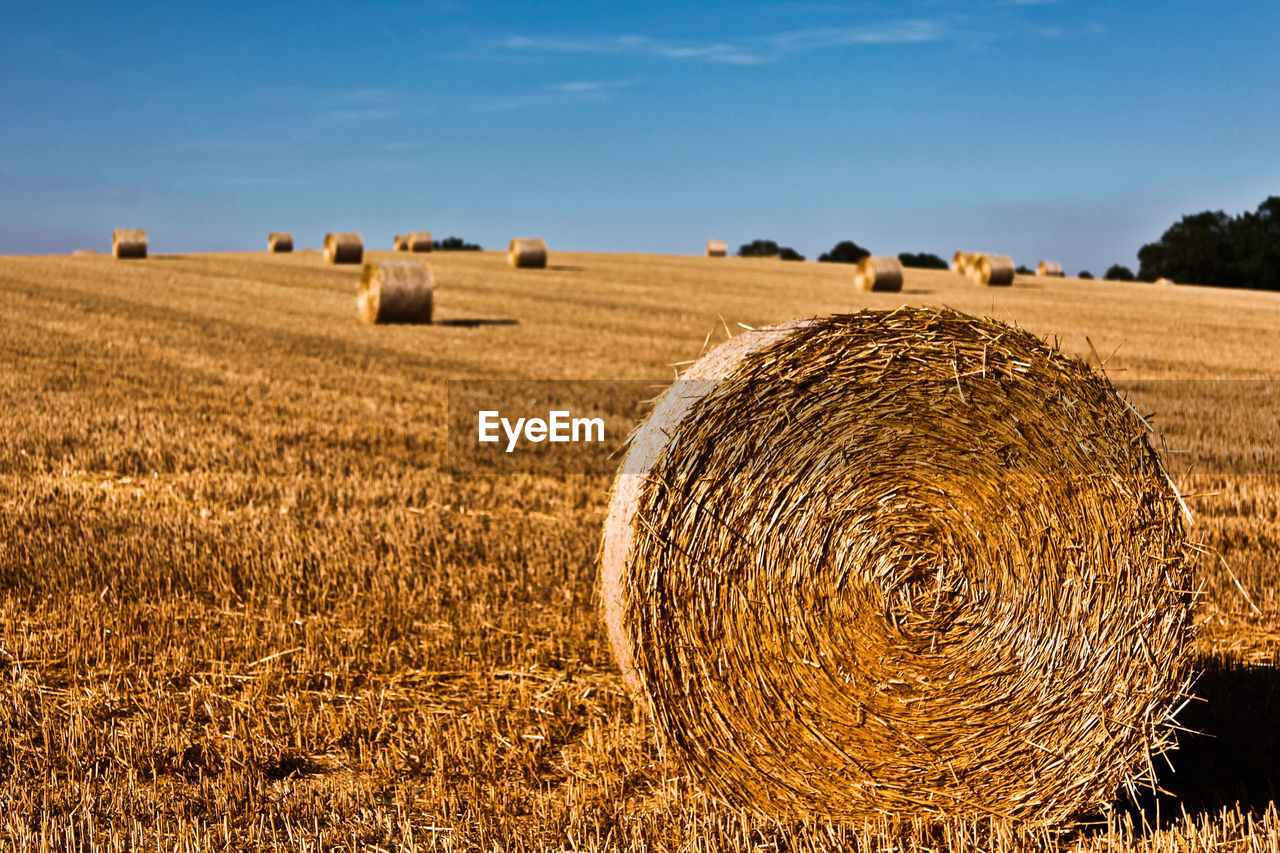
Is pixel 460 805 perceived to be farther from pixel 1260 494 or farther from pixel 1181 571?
pixel 1260 494

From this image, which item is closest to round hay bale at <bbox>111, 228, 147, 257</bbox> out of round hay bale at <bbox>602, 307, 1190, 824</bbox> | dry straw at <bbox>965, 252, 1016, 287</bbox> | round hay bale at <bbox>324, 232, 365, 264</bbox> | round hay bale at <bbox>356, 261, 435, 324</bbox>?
round hay bale at <bbox>324, 232, 365, 264</bbox>

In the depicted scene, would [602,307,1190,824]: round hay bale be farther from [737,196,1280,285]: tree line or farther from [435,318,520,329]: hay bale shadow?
[737,196,1280,285]: tree line

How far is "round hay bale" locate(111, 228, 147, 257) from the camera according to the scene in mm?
37406

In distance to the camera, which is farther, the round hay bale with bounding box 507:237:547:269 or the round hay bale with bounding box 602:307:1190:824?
the round hay bale with bounding box 507:237:547:269

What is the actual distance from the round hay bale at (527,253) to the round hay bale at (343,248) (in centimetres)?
504

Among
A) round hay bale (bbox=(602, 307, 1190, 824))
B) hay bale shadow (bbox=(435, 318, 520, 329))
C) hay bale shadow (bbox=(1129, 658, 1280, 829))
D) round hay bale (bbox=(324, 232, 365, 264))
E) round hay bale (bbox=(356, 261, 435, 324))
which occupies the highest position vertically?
round hay bale (bbox=(324, 232, 365, 264))

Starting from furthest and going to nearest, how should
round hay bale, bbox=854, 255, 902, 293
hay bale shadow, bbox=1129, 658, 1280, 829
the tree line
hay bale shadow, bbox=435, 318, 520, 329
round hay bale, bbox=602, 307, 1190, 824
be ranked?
the tree line
round hay bale, bbox=854, 255, 902, 293
hay bale shadow, bbox=435, 318, 520, 329
hay bale shadow, bbox=1129, 658, 1280, 829
round hay bale, bbox=602, 307, 1190, 824

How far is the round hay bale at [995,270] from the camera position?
34.6 meters

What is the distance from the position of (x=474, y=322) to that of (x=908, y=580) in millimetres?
17918

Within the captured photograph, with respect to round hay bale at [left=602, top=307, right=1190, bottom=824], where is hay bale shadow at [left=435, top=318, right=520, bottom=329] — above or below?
above

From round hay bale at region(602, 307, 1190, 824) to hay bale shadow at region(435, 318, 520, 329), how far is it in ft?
54.1

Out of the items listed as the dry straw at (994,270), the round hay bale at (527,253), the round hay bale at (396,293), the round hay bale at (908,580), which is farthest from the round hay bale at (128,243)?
the round hay bale at (908,580)

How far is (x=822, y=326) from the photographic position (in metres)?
3.84

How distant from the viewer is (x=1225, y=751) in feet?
13.9
